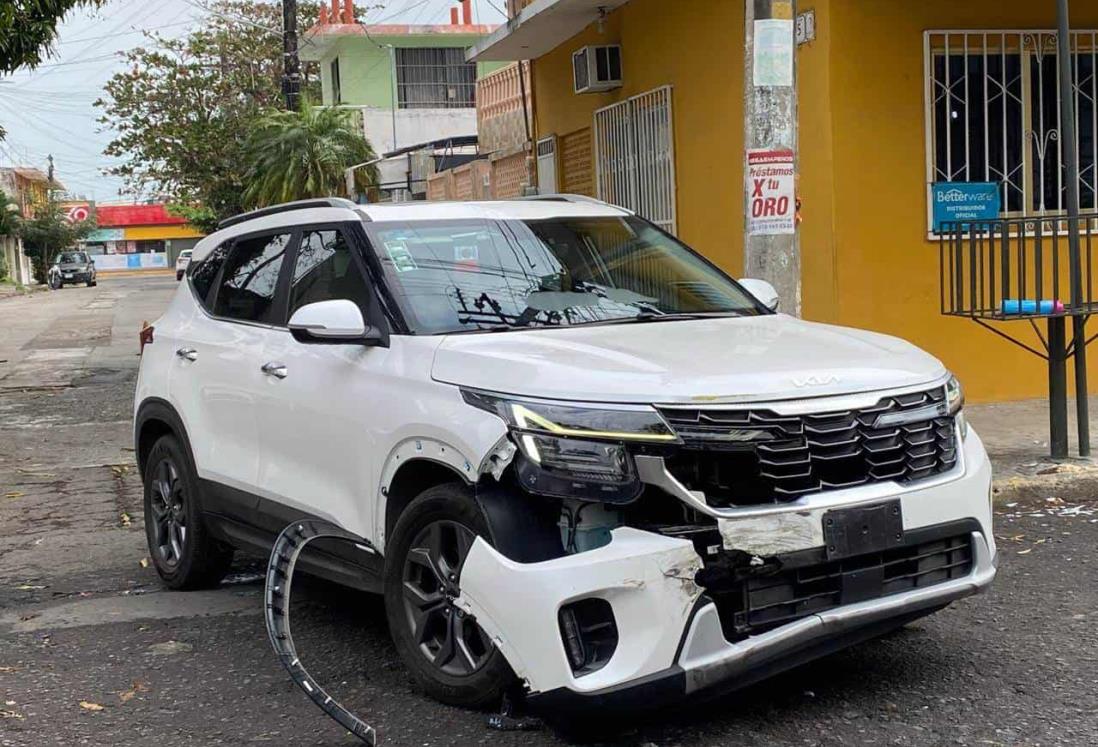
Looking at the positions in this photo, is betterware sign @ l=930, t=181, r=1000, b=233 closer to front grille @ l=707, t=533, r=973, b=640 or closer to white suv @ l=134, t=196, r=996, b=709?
white suv @ l=134, t=196, r=996, b=709

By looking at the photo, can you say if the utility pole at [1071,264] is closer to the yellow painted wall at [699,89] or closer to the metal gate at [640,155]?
the yellow painted wall at [699,89]

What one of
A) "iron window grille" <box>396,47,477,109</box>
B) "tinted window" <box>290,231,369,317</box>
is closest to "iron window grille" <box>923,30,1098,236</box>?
"tinted window" <box>290,231,369,317</box>

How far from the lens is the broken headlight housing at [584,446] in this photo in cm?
354

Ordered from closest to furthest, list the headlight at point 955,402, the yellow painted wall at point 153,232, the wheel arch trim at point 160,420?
the headlight at point 955,402, the wheel arch trim at point 160,420, the yellow painted wall at point 153,232

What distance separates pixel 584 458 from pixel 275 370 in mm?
1847

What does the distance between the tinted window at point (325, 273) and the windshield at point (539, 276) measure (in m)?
0.15

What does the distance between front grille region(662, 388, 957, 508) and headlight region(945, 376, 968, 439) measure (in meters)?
0.31

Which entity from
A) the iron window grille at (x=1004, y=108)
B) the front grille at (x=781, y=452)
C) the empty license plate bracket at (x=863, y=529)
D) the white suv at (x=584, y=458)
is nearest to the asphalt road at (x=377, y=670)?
the white suv at (x=584, y=458)

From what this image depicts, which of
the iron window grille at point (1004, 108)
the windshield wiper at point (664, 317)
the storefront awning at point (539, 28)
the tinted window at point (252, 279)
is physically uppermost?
the storefront awning at point (539, 28)

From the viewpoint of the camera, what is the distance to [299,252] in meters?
5.28

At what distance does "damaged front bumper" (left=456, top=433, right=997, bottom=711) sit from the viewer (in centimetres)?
346

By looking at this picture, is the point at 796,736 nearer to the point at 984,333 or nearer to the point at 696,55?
the point at 984,333

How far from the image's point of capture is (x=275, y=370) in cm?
499

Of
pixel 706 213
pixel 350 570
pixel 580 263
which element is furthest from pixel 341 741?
pixel 706 213
